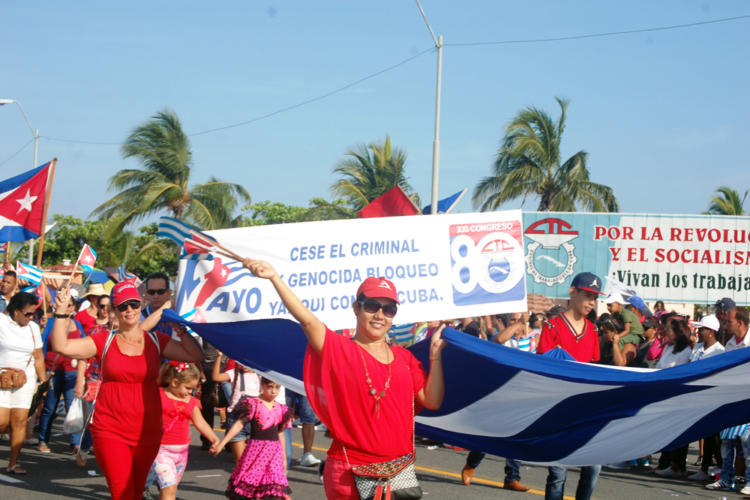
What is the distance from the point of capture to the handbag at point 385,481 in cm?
409

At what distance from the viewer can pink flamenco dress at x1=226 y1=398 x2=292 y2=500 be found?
720 centimetres

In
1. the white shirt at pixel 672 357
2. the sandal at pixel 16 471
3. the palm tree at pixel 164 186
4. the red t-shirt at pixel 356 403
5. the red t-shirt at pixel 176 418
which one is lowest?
the sandal at pixel 16 471

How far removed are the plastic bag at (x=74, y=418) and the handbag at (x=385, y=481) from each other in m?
7.02

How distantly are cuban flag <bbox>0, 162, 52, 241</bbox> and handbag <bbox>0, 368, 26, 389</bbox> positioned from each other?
11.2 feet

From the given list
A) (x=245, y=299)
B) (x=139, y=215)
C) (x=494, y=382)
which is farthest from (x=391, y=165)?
(x=494, y=382)

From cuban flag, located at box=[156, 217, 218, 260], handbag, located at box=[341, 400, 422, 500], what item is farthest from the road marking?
handbag, located at box=[341, 400, 422, 500]

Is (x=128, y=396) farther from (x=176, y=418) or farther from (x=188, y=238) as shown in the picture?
(x=176, y=418)

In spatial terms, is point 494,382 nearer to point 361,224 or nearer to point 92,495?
point 361,224

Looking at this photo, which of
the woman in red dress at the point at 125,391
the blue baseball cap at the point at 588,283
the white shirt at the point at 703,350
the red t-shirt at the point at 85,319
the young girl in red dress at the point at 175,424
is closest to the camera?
the woman in red dress at the point at 125,391

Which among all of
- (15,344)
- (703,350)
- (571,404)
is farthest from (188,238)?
(703,350)

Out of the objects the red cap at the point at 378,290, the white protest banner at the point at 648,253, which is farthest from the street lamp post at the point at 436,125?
the red cap at the point at 378,290

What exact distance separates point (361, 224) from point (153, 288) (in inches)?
71.6

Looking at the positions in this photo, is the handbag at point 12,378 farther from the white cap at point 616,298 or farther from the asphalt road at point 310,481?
the white cap at point 616,298

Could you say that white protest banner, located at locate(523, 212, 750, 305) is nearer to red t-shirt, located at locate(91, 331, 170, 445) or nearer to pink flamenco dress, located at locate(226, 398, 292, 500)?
pink flamenco dress, located at locate(226, 398, 292, 500)
